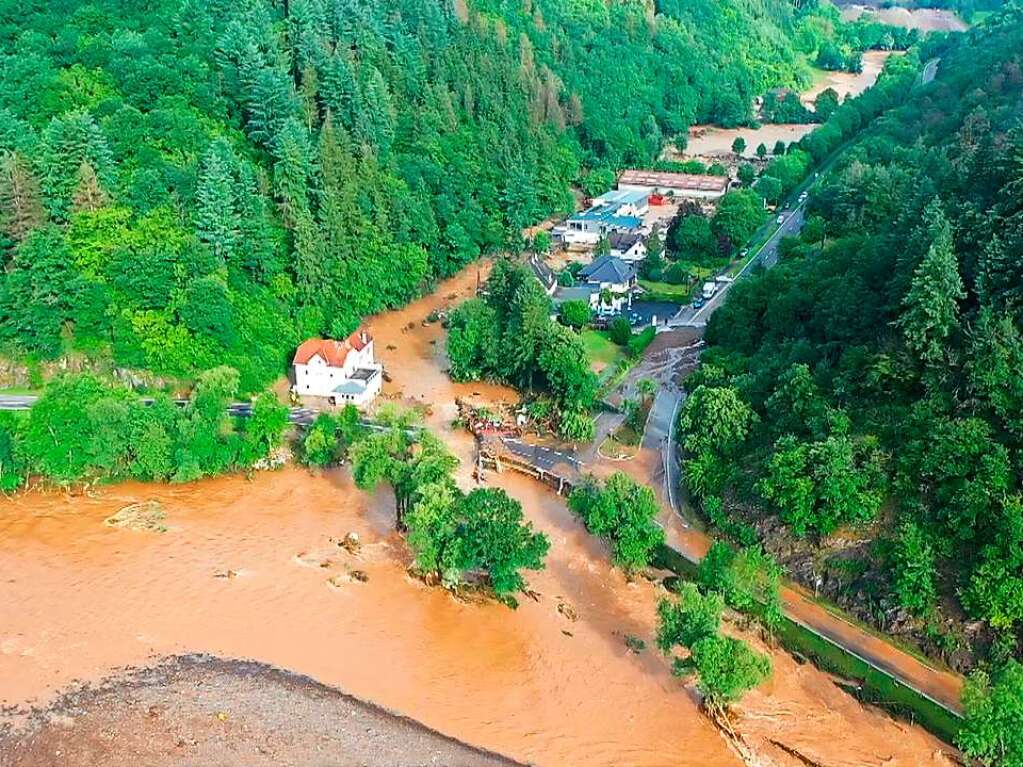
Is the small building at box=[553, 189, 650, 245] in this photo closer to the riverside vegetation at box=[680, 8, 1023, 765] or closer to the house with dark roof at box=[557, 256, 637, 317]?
the house with dark roof at box=[557, 256, 637, 317]

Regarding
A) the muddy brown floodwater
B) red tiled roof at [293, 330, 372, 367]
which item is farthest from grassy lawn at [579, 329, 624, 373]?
the muddy brown floodwater

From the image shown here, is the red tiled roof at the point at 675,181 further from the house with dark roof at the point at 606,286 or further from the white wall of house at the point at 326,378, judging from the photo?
the white wall of house at the point at 326,378

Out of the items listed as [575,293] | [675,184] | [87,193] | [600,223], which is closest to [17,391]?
[87,193]

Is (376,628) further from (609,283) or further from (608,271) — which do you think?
(608,271)

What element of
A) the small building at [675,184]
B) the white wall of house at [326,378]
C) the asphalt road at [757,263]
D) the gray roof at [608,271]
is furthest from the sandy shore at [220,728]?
the small building at [675,184]

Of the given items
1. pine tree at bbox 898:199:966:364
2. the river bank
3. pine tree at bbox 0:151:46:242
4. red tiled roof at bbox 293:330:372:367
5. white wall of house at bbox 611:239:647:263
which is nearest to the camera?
pine tree at bbox 898:199:966:364

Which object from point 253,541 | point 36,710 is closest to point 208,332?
point 253,541
